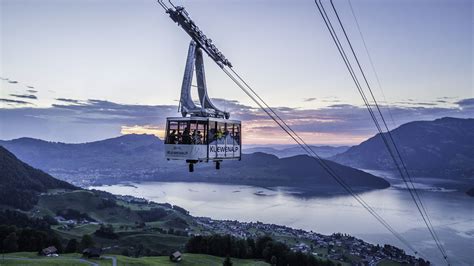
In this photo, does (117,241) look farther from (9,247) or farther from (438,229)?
(438,229)

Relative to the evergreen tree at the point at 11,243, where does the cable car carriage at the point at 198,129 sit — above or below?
above

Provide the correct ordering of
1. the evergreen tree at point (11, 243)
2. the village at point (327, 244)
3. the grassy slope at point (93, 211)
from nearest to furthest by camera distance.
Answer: the evergreen tree at point (11, 243), the village at point (327, 244), the grassy slope at point (93, 211)

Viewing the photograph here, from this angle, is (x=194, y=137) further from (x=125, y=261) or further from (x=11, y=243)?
(x=11, y=243)

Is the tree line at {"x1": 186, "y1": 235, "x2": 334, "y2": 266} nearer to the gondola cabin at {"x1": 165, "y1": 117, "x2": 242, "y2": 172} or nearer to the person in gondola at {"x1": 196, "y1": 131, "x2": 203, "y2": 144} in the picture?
the gondola cabin at {"x1": 165, "y1": 117, "x2": 242, "y2": 172}

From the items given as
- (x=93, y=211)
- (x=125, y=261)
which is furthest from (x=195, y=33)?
(x=93, y=211)

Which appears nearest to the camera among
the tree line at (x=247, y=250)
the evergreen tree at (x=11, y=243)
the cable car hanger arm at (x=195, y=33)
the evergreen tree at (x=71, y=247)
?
the cable car hanger arm at (x=195, y=33)

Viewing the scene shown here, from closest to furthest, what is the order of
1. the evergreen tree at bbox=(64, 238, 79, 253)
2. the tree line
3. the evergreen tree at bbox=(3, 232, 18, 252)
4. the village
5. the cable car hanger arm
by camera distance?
the cable car hanger arm, the evergreen tree at bbox=(3, 232, 18, 252), the evergreen tree at bbox=(64, 238, 79, 253), the tree line, the village

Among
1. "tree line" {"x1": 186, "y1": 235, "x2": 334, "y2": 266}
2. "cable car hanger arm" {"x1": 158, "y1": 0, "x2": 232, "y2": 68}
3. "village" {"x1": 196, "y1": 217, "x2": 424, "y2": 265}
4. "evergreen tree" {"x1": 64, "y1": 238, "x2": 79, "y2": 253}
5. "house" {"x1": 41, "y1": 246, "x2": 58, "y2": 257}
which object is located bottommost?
"village" {"x1": 196, "y1": 217, "x2": 424, "y2": 265}

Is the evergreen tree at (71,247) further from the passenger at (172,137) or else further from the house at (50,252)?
the passenger at (172,137)

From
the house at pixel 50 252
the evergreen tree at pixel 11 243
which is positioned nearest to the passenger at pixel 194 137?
the house at pixel 50 252

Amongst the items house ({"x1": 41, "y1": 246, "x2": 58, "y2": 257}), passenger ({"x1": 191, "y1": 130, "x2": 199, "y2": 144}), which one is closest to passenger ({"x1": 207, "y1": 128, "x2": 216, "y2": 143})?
passenger ({"x1": 191, "y1": 130, "x2": 199, "y2": 144})
